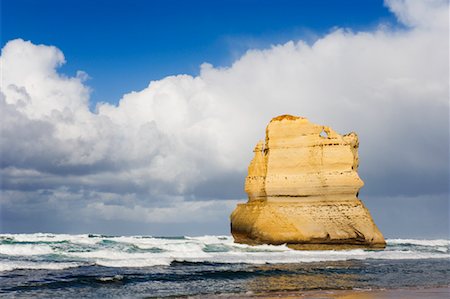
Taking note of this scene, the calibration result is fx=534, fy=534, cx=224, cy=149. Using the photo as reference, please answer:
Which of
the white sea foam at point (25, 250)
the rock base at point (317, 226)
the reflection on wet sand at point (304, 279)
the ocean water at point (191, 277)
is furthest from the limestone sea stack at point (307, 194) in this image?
the white sea foam at point (25, 250)

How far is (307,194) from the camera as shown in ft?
137

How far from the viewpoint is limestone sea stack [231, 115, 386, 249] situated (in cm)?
4028

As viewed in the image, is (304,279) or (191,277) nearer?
(304,279)

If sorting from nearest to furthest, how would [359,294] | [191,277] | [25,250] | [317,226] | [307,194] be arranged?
[359,294], [191,277], [25,250], [317,226], [307,194]

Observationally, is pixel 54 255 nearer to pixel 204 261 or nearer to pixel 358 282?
pixel 204 261

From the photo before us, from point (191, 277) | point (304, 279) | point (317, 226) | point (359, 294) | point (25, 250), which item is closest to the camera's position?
point (359, 294)

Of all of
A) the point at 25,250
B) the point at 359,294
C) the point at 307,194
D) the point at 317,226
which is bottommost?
the point at 359,294

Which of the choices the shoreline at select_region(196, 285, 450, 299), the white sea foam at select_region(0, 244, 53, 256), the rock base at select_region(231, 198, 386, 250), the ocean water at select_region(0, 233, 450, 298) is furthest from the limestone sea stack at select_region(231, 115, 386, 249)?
the shoreline at select_region(196, 285, 450, 299)

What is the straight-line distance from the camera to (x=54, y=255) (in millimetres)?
31109

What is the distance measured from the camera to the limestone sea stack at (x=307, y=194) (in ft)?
132

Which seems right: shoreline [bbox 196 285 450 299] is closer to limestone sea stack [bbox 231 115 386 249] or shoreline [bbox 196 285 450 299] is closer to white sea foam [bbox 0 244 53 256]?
white sea foam [bbox 0 244 53 256]

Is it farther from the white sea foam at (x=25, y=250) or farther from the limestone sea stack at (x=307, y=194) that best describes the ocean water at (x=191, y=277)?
the limestone sea stack at (x=307, y=194)

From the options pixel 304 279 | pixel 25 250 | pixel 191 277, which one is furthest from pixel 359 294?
pixel 25 250

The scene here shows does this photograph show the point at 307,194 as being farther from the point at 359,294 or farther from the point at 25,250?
the point at 359,294
